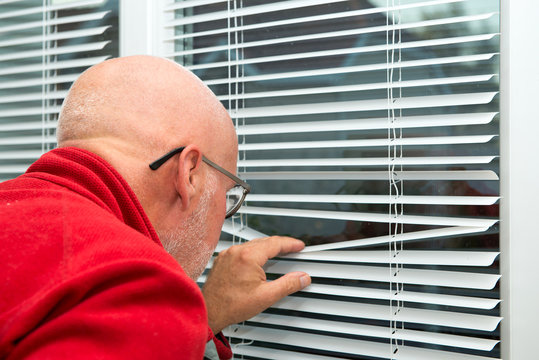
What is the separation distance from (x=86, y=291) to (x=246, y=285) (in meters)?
0.62

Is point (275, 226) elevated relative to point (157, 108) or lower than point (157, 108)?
lower

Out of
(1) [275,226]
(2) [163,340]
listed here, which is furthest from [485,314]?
(2) [163,340]

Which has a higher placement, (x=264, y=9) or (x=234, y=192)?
(x=264, y=9)

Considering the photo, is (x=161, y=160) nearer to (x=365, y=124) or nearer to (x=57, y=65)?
(x=365, y=124)

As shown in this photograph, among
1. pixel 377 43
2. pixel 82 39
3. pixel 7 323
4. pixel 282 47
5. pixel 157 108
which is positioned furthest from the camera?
pixel 82 39

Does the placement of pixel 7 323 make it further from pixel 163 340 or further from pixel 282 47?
pixel 282 47

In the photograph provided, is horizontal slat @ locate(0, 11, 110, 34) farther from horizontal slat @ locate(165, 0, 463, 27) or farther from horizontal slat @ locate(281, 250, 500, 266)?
horizontal slat @ locate(281, 250, 500, 266)

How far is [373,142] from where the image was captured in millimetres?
1164

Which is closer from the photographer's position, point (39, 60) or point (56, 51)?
point (56, 51)

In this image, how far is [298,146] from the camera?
1.23 meters

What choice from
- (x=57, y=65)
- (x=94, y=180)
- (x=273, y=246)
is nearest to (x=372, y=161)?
(x=273, y=246)

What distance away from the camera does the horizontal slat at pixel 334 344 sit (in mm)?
Answer: 1128

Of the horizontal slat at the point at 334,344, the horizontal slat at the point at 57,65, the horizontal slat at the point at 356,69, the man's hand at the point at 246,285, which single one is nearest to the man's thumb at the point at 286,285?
the man's hand at the point at 246,285

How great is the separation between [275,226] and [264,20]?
1.79 ft
